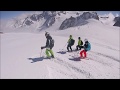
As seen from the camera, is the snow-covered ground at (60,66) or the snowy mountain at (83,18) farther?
the snowy mountain at (83,18)

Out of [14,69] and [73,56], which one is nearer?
[14,69]

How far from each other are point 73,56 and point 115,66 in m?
2.57

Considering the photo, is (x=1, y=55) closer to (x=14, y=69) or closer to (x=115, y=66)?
(x=14, y=69)

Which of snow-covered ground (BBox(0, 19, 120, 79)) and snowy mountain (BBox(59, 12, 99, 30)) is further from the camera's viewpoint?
snowy mountain (BBox(59, 12, 99, 30))

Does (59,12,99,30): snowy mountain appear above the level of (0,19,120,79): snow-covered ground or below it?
above

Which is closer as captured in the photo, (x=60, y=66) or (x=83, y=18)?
(x=60, y=66)

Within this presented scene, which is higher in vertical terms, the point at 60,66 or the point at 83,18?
the point at 83,18

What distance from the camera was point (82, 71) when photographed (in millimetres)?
9273

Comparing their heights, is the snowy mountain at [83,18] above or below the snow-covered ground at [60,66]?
above
